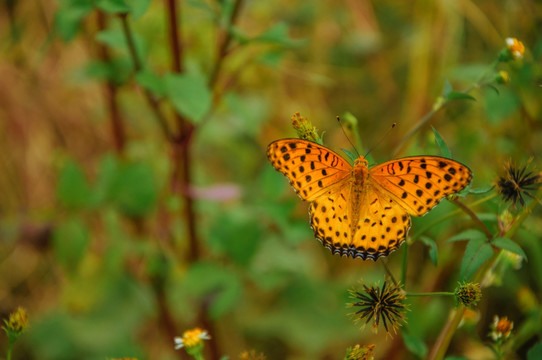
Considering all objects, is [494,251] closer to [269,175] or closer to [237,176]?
[269,175]

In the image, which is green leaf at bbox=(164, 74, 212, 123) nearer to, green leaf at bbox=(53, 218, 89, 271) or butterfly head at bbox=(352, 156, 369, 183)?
butterfly head at bbox=(352, 156, 369, 183)

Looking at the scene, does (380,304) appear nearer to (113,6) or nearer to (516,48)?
(516,48)

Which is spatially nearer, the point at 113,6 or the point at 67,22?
the point at 113,6

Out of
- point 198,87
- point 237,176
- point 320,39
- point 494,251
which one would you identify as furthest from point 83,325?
point 320,39

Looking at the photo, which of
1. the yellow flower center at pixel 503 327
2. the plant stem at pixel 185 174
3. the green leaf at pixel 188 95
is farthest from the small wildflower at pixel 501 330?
the plant stem at pixel 185 174

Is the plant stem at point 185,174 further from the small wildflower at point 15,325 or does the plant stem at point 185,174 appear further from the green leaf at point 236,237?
the small wildflower at point 15,325

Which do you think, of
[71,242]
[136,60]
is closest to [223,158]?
[71,242]
